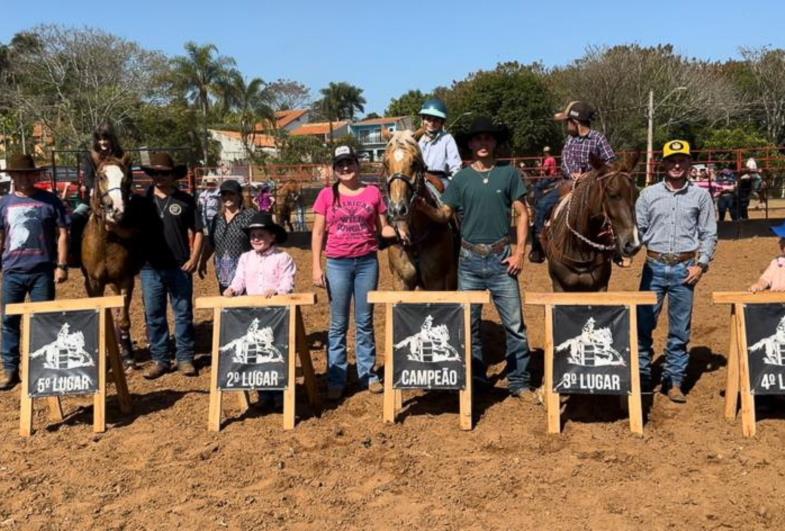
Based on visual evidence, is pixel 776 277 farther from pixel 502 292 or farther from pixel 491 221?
pixel 491 221

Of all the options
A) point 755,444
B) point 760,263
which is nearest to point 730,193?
point 760,263

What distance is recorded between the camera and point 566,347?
4996 mm

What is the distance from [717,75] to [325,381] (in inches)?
1895

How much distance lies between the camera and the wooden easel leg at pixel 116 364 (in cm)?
538

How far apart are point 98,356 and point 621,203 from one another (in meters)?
4.28

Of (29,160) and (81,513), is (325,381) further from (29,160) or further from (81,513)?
(29,160)

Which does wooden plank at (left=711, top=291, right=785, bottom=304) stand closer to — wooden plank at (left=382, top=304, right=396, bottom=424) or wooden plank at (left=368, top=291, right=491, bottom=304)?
wooden plank at (left=368, top=291, right=491, bottom=304)

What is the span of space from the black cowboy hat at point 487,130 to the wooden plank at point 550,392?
1.35 m

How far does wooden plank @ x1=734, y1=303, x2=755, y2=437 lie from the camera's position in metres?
4.76

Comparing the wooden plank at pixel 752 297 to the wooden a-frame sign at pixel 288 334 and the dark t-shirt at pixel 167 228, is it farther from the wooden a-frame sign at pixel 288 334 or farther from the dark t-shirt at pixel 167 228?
the dark t-shirt at pixel 167 228

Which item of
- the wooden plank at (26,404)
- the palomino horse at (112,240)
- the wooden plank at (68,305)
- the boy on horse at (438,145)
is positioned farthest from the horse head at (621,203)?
the wooden plank at (26,404)

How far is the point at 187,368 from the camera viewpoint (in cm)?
652

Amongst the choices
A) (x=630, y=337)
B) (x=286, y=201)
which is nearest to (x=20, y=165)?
(x=630, y=337)

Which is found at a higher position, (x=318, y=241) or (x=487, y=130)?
(x=487, y=130)
